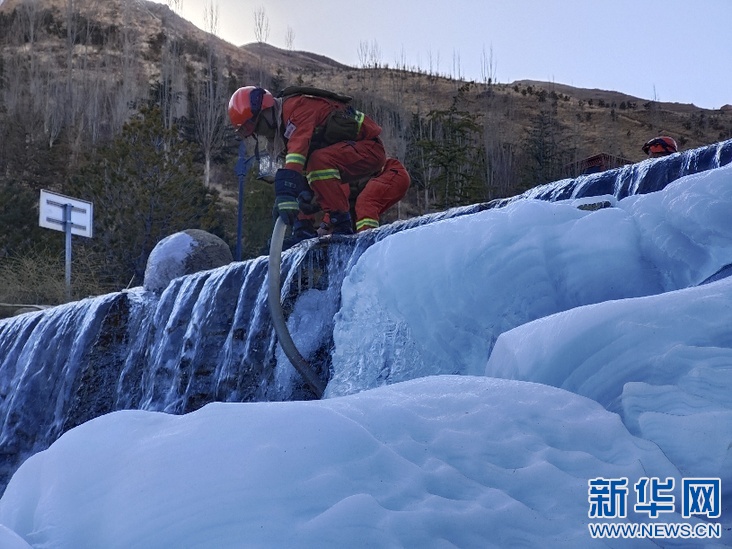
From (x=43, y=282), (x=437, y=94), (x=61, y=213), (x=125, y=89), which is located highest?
(x=437, y=94)

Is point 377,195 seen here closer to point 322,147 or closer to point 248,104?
point 322,147

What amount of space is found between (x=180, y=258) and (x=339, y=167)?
143 centimetres

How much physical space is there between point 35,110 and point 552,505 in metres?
27.5

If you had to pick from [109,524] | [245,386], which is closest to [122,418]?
[109,524]

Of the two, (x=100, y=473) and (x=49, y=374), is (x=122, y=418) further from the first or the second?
(x=49, y=374)

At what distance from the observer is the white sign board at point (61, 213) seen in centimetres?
890

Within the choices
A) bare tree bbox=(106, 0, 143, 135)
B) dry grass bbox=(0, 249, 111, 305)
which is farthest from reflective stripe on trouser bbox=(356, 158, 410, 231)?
bare tree bbox=(106, 0, 143, 135)

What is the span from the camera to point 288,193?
484 centimetres

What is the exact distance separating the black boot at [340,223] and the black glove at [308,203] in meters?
0.16

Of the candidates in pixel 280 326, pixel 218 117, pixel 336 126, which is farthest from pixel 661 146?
pixel 218 117

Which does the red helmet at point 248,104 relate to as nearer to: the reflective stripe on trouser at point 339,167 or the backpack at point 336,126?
the backpack at point 336,126

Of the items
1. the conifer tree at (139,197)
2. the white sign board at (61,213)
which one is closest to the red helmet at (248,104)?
the white sign board at (61,213)

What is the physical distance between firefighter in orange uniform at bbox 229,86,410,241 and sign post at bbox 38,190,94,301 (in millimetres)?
4226

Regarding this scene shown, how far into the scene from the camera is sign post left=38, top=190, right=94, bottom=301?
895cm
